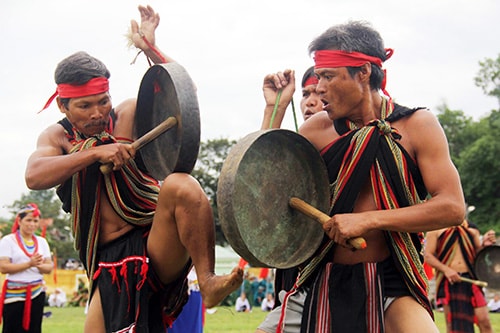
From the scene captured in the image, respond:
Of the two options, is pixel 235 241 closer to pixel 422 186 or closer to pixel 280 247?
pixel 280 247

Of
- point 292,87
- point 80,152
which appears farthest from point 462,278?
point 80,152

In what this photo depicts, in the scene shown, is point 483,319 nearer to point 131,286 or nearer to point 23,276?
point 23,276

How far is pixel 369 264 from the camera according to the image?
3639 millimetres

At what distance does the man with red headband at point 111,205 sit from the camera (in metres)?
4.27

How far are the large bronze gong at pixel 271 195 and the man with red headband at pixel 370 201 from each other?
0.40 feet

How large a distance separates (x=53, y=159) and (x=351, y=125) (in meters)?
1.85

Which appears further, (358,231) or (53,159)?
(53,159)

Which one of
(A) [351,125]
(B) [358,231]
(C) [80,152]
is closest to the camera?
(B) [358,231]

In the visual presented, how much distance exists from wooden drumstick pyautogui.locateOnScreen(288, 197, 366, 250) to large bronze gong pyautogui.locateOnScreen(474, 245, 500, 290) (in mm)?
7615

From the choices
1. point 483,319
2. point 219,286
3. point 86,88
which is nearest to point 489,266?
point 483,319

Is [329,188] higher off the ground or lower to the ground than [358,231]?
higher

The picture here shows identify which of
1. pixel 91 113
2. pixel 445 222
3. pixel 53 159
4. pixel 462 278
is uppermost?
pixel 91 113

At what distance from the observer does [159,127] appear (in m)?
4.07

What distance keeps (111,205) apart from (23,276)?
521cm
